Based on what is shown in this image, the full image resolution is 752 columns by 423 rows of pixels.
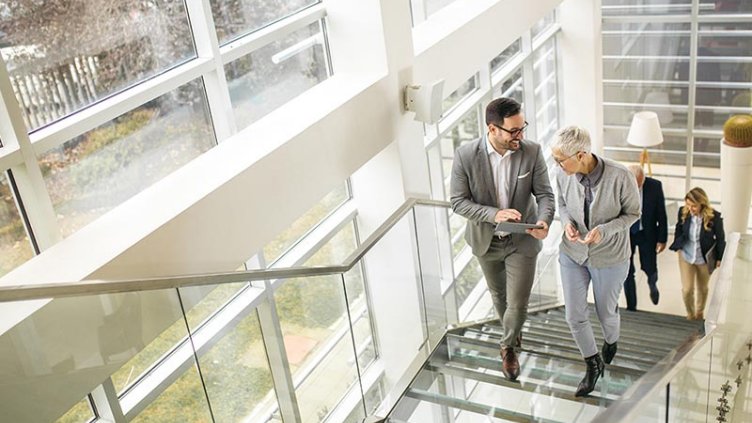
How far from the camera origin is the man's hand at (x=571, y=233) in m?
4.98

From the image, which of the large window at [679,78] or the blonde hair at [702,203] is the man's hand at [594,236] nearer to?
the blonde hair at [702,203]

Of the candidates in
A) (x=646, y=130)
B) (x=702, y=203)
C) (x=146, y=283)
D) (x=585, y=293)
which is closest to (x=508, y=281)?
(x=585, y=293)

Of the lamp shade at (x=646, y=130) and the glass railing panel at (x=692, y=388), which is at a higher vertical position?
the glass railing panel at (x=692, y=388)

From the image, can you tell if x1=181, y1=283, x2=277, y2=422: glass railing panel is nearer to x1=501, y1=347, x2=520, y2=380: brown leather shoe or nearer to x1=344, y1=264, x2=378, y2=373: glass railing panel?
x1=344, y1=264, x2=378, y2=373: glass railing panel

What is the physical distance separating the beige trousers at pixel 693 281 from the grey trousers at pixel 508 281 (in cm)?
400

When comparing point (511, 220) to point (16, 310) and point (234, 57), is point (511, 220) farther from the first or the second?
point (16, 310)

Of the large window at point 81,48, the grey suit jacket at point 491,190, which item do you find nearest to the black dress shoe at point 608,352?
the grey suit jacket at point 491,190

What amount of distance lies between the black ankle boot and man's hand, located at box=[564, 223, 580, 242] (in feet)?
2.86

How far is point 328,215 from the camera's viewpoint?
7.61 meters

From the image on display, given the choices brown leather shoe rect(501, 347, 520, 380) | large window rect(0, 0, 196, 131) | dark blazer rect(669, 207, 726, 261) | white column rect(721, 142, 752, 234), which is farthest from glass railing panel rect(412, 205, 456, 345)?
white column rect(721, 142, 752, 234)

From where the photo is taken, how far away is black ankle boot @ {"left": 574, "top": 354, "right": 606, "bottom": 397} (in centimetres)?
534

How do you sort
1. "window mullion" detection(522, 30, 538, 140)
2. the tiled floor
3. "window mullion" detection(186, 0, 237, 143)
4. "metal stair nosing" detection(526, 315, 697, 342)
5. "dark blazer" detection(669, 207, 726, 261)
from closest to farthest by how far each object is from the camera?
"window mullion" detection(186, 0, 237, 143), "metal stair nosing" detection(526, 315, 697, 342), "dark blazer" detection(669, 207, 726, 261), "window mullion" detection(522, 30, 538, 140), the tiled floor

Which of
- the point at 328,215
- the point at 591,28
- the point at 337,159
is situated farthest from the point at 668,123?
the point at 337,159

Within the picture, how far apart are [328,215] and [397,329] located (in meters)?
1.54
